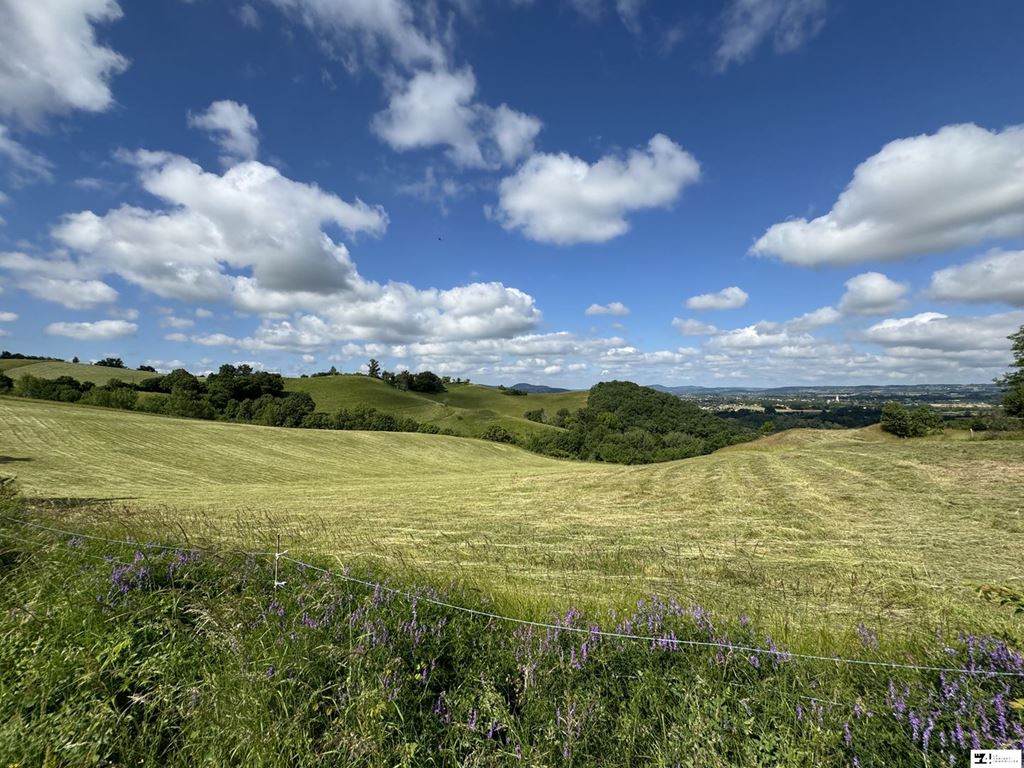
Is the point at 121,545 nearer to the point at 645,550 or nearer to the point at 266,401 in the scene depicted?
the point at 645,550

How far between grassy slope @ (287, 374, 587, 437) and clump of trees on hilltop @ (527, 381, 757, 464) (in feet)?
26.7

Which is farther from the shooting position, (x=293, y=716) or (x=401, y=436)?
(x=401, y=436)

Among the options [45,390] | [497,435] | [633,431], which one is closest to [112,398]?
[45,390]

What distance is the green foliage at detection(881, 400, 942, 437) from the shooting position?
33.6 meters

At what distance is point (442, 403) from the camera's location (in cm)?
11575

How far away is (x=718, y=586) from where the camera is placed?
24.1 ft

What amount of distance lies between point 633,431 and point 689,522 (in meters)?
81.6

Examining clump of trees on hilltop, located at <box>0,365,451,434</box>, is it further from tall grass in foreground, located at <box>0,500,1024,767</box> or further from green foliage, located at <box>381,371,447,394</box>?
tall grass in foreground, located at <box>0,500,1024,767</box>

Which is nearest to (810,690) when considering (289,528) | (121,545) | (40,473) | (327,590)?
(327,590)

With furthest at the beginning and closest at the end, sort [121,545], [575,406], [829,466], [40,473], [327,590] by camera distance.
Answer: [575,406]
[40,473]
[829,466]
[121,545]
[327,590]

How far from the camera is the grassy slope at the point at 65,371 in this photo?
88500 mm

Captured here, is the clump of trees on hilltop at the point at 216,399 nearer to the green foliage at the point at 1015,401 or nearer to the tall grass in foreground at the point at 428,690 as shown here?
the green foliage at the point at 1015,401

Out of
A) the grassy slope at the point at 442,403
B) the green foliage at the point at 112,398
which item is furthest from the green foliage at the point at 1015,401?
the green foliage at the point at 112,398

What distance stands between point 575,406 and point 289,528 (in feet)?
380
